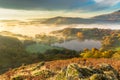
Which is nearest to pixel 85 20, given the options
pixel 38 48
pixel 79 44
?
pixel 79 44

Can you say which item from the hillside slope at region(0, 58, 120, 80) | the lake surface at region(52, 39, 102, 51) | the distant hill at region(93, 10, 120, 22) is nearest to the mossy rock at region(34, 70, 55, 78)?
the hillside slope at region(0, 58, 120, 80)

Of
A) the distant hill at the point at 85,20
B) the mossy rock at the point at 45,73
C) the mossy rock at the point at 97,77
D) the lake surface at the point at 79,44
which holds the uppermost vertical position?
the mossy rock at the point at 97,77

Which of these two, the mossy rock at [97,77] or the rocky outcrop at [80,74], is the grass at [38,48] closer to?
the rocky outcrop at [80,74]

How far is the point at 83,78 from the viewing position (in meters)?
11.4

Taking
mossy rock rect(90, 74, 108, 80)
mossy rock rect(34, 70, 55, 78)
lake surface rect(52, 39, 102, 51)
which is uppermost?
mossy rock rect(90, 74, 108, 80)

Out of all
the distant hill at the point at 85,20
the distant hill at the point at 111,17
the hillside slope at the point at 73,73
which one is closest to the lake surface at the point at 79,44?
the distant hill at the point at 85,20

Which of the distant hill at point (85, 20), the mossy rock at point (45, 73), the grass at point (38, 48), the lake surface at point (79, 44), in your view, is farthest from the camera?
the distant hill at point (85, 20)

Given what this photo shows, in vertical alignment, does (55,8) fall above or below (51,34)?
above

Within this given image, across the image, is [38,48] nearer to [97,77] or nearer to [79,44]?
[79,44]

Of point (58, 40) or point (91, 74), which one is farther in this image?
point (58, 40)

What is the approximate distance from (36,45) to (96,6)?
70.9 ft

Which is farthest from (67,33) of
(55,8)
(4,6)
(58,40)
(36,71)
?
(36,71)

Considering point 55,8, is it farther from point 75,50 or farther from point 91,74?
point 91,74

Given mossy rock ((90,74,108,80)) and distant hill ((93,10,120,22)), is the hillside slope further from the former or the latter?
distant hill ((93,10,120,22))
